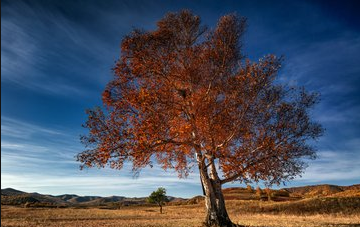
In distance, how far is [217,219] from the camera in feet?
67.3

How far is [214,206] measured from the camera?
21.0 m

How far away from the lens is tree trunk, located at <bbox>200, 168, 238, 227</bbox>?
67.3 feet

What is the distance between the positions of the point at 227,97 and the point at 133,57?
742 centimetres

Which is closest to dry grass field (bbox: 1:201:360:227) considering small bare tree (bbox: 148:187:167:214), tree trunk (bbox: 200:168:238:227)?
tree trunk (bbox: 200:168:238:227)

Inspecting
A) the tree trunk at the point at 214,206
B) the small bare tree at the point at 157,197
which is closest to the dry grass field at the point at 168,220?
the tree trunk at the point at 214,206

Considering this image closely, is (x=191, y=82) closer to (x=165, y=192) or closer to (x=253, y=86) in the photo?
(x=253, y=86)

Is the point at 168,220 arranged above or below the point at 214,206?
below

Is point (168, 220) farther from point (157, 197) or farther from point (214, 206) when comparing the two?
point (157, 197)

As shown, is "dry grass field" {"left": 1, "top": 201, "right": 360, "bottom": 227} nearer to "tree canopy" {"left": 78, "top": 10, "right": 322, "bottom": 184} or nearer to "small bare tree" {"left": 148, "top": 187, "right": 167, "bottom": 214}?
"tree canopy" {"left": 78, "top": 10, "right": 322, "bottom": 184}

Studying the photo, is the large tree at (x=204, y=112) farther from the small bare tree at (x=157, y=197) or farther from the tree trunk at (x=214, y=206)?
the small bare tree at (x=157, y=197)

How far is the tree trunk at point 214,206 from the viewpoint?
67.3 feet

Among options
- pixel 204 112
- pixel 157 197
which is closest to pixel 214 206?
pixel 204 112

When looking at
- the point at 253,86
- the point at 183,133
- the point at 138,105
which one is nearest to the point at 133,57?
the point at 138,105

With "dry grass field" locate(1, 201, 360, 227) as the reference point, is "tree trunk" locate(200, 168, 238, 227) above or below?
above
